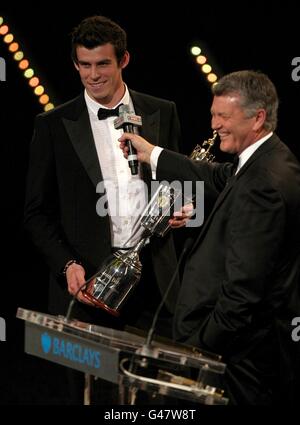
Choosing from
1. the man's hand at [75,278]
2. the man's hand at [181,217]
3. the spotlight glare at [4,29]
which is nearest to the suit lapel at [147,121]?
the man's hand at [181,217]

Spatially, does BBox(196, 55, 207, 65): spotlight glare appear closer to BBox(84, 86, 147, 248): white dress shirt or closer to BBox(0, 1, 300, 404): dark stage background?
BBox(0, 1, 300, 404): dark stage background

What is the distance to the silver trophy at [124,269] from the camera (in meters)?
3.00

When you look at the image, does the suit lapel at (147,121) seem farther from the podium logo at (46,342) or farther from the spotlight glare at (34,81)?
the spotlight glare at (34,81)

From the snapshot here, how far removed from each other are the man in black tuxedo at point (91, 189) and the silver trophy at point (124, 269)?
15cm

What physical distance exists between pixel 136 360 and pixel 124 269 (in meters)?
0.76

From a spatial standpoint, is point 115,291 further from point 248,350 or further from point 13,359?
point 13,359

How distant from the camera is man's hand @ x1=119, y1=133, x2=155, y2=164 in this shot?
299 cm

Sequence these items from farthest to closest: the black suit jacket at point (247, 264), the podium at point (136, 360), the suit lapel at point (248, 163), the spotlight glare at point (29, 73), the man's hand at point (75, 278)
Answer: the spotlight glare at point (29, 73) → the man's hand at point (75, 278) → the suit lapel at point (248, 163) → the black suit jacket at point (247, 264) → the podium at point (136, 360)

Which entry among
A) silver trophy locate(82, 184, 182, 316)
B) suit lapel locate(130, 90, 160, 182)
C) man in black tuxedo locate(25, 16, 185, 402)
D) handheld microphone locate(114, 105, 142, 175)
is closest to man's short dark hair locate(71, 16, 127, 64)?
man in black tuxedo locate(25, 16, 185, 402)

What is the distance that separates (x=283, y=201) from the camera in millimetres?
2525

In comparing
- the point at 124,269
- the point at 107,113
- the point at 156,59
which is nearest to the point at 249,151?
the point at 124,269

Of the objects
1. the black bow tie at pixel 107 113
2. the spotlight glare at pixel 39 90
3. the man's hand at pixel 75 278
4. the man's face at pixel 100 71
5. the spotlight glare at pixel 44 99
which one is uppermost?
the spotlight glare at pixel 39 90

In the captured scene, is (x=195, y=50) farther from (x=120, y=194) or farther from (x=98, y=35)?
(x=120, y=194)
